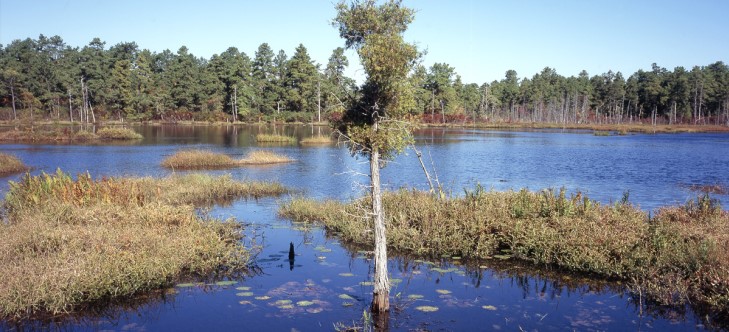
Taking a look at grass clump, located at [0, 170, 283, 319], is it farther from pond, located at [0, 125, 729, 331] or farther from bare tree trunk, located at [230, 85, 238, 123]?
bare tree trunk, located at [230, 85, 238, 123]

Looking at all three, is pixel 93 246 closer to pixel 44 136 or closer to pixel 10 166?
pixel 10 166

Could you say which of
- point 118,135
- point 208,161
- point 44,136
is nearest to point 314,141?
point 208,161

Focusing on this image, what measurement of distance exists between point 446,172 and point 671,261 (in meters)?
24.2

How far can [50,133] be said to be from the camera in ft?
211

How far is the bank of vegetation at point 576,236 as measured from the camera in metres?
11.1

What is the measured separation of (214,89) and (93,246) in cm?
10729

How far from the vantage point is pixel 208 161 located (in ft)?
127

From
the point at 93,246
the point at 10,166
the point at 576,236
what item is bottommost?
the point at 576,236

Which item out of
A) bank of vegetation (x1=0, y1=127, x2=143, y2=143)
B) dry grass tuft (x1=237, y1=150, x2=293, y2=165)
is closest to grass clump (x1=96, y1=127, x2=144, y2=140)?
bank of vegetation (x1=0, y1=127, x2=143, y2=143)

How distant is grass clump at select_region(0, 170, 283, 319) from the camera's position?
9.99 m

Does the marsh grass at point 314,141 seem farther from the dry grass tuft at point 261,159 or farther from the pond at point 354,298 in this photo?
the pond at point 354,298

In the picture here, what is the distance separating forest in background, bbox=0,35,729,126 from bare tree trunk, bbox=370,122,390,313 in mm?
84636

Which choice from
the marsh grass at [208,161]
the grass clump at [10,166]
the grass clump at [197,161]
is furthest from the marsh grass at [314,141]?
the grass clump at [10,166]

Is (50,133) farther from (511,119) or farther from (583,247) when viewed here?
(511,119)
